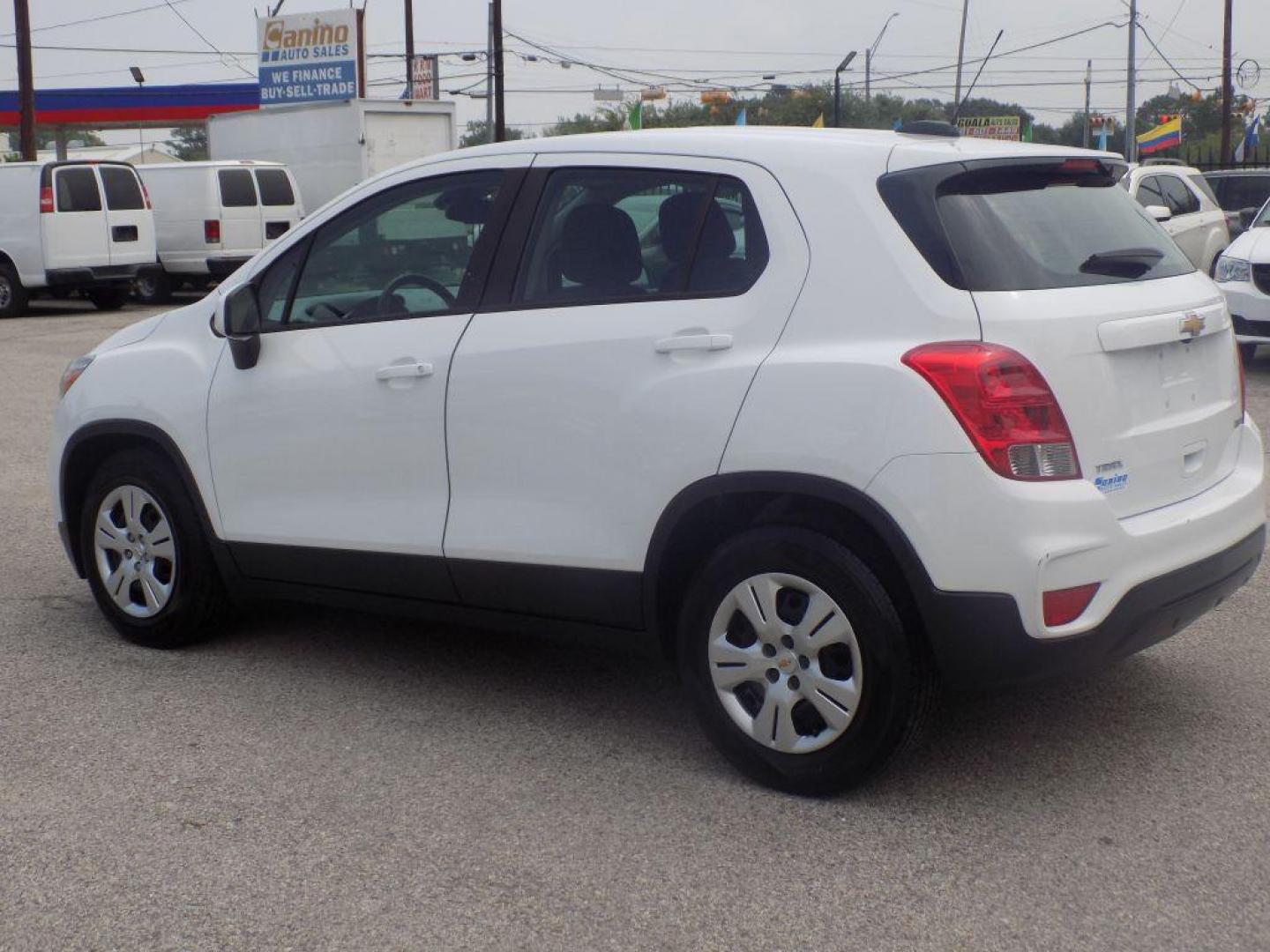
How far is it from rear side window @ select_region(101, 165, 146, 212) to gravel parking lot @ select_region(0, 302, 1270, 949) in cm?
1762

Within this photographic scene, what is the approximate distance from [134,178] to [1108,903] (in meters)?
21.2

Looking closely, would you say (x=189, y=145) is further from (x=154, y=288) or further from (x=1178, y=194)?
(x=1178, y=194)

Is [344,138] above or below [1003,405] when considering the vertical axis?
above

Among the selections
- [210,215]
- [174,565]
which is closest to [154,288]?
[210,215]

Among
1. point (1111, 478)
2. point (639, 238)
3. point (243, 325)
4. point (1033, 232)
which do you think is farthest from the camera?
point (243, 325)

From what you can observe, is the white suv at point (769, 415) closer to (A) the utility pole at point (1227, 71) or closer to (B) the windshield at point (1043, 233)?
(B) the windshield at point (1043, 233)

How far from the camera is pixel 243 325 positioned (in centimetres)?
520

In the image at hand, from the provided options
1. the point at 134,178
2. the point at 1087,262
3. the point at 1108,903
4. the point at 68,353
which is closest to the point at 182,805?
the point at 1108,903

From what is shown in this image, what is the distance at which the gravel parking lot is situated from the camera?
3.50 metres

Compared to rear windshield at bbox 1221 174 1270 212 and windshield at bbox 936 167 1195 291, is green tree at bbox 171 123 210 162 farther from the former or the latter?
windshield at bbox 936 167 1195 291

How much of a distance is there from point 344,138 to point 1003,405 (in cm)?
2318

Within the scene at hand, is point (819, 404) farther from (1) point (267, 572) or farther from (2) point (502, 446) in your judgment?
(1) point (267, 572)

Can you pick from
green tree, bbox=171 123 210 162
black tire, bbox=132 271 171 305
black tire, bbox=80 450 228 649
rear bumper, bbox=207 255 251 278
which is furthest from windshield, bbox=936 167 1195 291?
green tree, bbox=171 123 210 162

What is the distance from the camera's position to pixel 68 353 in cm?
1691
